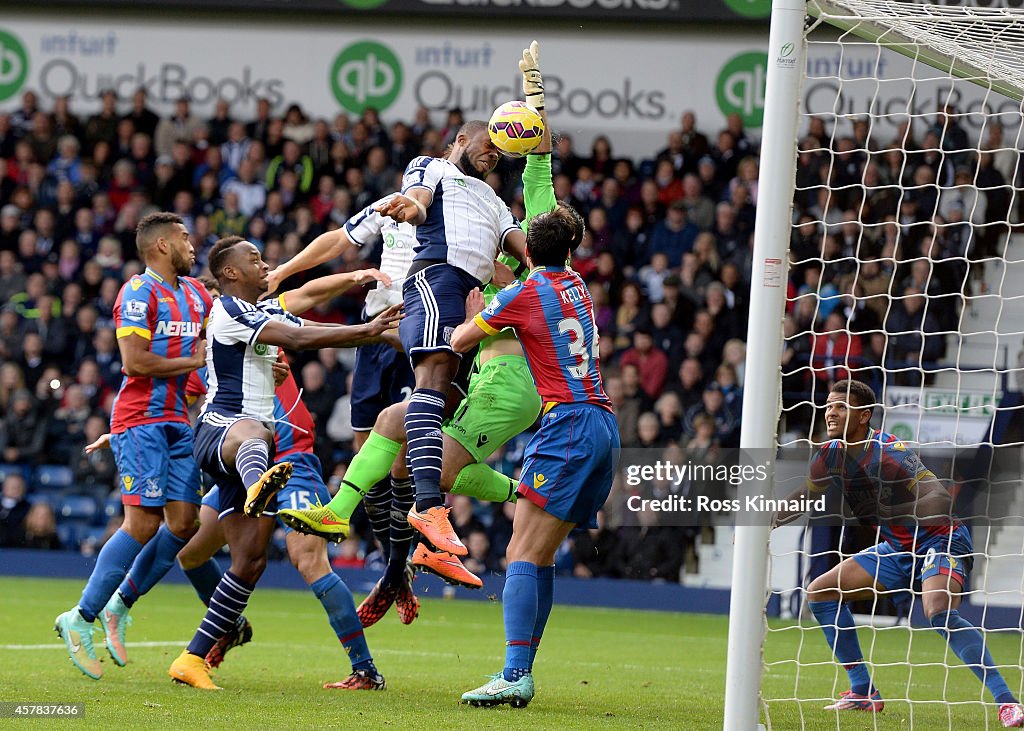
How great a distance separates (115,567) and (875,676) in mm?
5254

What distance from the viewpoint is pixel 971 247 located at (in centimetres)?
1460

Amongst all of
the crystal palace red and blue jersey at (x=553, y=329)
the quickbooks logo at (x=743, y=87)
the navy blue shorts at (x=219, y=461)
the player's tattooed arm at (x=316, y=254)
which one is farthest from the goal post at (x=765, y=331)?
the quickbooks logo at (x=743, y=87)

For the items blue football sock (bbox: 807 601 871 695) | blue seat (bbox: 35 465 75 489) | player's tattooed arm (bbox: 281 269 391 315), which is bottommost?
blue seat (bbox: 35 465 75 489)

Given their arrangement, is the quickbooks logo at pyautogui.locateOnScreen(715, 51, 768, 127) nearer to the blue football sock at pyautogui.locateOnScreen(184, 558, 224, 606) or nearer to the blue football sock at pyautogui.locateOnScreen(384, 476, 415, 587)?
the blue football sock at pyautogui.locateOnScreen(384, 476, 415, 587)

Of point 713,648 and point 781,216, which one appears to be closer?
point 781,216

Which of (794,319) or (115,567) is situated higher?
(794,319)

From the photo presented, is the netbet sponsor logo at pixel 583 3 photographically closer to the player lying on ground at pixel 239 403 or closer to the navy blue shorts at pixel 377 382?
the navy blue shorts at pixel 377 382

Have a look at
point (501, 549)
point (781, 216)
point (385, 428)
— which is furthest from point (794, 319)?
point (781, 216)

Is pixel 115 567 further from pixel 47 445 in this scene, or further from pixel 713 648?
pixel 47 445

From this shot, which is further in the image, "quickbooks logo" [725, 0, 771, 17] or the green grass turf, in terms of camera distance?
"quickbooks logo" [725, 0, 771, 17]

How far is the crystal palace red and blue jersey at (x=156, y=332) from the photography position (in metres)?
7.99

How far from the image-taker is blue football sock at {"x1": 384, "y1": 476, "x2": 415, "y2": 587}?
7.94 meters

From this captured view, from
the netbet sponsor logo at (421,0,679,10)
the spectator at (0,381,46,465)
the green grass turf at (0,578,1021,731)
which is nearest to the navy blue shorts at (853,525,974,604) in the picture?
the green grass turf at (0,578,1021,731)

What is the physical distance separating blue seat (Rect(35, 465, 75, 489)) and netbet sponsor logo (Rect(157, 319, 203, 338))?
9.04 m
